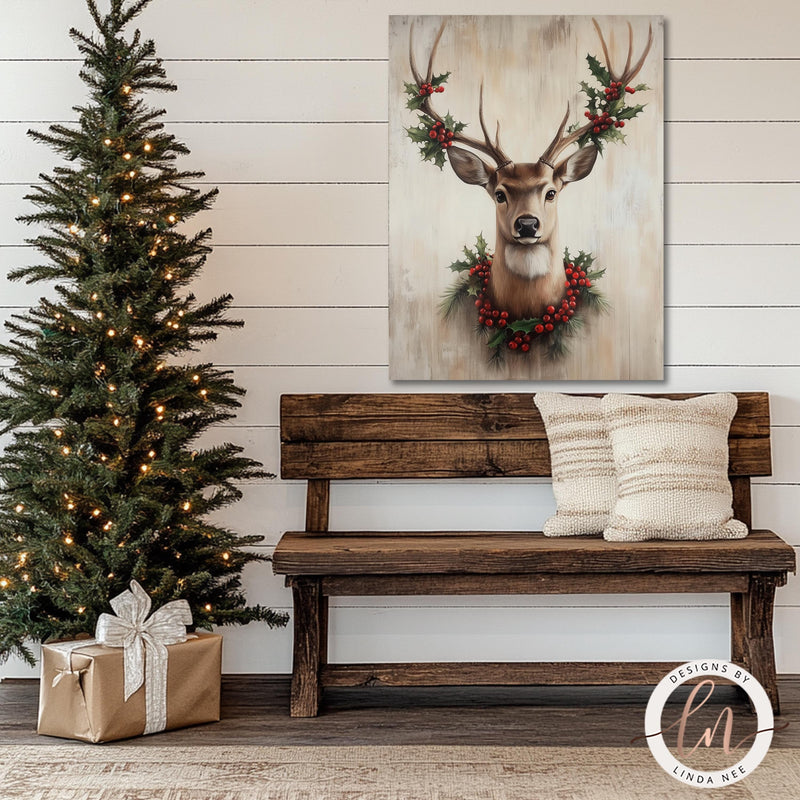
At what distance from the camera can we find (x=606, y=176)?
2877 millimetres

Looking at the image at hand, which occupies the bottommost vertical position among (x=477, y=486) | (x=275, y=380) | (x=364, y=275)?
(x=477, y=486)

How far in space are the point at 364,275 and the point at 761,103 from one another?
51.5 inches

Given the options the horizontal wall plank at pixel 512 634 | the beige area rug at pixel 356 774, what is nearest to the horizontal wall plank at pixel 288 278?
the horizontal wall plank at pixel 512 634

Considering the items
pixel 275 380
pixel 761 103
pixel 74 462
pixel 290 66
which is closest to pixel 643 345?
pixel 761 103

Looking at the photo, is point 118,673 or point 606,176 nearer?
point 118,673

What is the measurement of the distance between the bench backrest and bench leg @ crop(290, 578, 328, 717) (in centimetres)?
38

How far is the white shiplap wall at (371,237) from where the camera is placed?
2871 millimetres

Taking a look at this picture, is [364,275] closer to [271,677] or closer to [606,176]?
[606,176]

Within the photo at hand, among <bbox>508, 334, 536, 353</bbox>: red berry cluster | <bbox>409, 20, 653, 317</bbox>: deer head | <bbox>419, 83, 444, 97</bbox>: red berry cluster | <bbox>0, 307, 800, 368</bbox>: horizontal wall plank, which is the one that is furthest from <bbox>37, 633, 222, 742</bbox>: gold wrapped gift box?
<bbox>419, 83, 444, 97</bbox>: red berry cluster

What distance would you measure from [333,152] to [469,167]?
417 mm

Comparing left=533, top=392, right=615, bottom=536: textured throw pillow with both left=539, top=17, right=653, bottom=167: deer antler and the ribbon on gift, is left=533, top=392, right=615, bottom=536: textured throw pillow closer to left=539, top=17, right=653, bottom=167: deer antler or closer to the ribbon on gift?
left=539, top=17, right=653, bottom=167: deer antler

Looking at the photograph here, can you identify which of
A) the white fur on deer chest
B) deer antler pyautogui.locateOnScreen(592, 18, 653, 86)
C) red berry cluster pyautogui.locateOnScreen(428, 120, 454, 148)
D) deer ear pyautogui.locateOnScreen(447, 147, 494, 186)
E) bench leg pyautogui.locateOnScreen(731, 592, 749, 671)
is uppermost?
deer antler pyautogui.locateOnScreen(592, 18, 653, 86)

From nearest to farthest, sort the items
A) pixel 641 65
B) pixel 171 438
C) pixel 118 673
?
pixel 118 673 → pixel 171 438 → pixel 641 65

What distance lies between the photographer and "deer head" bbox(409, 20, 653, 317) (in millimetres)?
2877
